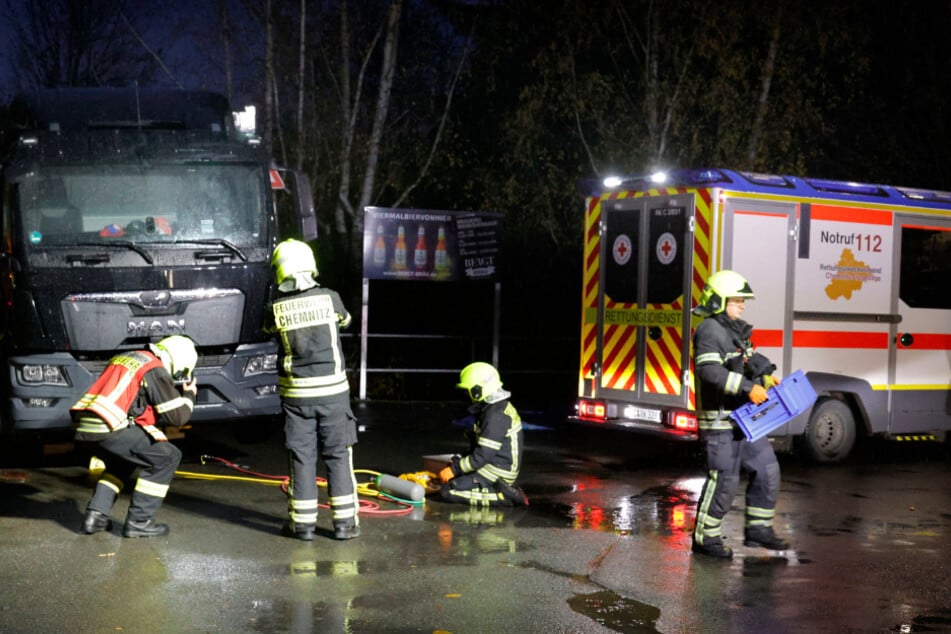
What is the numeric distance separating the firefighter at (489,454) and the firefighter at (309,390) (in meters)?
1.47

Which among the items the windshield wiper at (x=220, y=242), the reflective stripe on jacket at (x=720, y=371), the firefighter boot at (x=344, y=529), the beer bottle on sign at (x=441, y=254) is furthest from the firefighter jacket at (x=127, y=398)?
the beer bottle on sign at (x=441, y=254)

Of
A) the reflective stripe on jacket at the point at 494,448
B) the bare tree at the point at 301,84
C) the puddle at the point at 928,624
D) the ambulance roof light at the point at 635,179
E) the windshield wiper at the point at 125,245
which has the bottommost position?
the puddle at the point at 928,624

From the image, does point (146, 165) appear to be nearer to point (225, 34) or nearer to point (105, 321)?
point (105, 321)

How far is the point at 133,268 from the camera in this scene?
10.3 m

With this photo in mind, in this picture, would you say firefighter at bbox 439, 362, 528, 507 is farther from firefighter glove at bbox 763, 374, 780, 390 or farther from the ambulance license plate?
the ambulance license plate

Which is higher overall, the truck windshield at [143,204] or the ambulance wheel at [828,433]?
the truck windshield at [143,204]

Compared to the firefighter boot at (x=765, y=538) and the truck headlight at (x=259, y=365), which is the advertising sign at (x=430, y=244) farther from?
the firefighter boot at (x=765, y=538)

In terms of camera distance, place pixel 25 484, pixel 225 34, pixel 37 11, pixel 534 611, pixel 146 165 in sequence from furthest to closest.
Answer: pixel 37 11 < pixel 225 34 < pixel 146 165 < pixel 25 484 < pixel 534 611

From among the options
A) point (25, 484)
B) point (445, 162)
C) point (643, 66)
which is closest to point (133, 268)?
point (25, 484)

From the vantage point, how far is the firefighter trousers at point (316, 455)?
7.71 m

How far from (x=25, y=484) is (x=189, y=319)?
1.87m

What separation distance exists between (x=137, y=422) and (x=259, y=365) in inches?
120

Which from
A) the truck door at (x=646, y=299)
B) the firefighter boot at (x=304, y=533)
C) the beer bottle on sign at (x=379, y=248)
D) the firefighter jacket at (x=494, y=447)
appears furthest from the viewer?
the beer bottle on sign at (x=379, y=248)

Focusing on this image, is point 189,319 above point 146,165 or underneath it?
underneath
